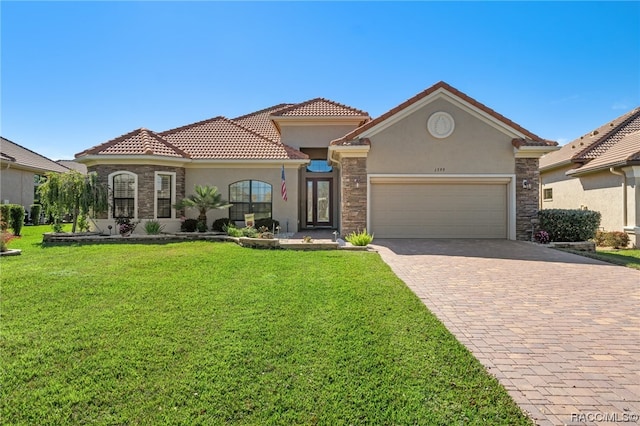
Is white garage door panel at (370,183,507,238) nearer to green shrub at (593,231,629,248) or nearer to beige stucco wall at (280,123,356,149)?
green shrub at (593,231,629,248)

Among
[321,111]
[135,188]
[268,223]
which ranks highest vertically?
[321,111]

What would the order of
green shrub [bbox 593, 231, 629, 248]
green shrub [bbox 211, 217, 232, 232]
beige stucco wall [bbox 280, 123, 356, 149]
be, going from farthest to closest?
1. beige stucco wall [bbox 280, 123, 356, 149]
2. green shrub [bbox 211, 217, 232, 232]
3. green shrub [bbox 593, 231, 629, 248]

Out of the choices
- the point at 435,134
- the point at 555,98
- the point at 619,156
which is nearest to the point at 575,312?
the point at 435,134

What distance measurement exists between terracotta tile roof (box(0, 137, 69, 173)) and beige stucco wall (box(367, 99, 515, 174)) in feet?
82.3

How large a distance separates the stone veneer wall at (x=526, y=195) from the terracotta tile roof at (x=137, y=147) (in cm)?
1514

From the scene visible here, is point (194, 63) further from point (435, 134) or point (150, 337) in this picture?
point (150, 337)

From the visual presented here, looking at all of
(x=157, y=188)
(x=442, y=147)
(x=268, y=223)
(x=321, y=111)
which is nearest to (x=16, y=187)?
(x=157, y=188)

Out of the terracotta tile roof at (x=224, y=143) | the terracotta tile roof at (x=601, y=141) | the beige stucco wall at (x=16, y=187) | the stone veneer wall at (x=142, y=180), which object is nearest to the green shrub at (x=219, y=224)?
the stone veneer wall at (x=142, y=180)

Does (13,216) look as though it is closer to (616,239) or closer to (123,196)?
(123,196)

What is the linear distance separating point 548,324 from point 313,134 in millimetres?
15934

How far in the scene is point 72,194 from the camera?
14.2m

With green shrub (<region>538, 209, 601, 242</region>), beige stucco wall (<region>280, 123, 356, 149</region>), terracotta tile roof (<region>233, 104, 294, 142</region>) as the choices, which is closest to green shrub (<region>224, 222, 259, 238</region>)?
beige stucco wall (<region>280, 123, 356, 149</region>)

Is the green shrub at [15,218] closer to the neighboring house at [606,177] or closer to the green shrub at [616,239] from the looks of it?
the green shrub at [616,239]

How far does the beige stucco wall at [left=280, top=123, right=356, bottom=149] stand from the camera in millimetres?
19062
